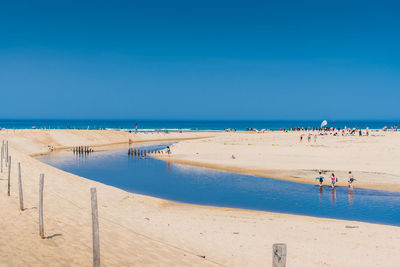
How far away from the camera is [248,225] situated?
16406 millimetres

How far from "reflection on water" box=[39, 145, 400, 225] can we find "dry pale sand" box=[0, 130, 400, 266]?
2.37 metres

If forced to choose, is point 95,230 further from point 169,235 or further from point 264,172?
point 264,172

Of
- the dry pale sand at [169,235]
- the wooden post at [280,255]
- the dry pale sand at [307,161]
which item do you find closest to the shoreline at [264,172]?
the dry pale sand at [307,161]

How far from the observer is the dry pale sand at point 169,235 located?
1069 cm

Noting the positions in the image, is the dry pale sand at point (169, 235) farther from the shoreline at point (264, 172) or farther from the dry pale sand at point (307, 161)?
the dry pale sand at point (307, 161)

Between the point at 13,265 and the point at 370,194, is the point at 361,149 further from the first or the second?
the point at 13,265

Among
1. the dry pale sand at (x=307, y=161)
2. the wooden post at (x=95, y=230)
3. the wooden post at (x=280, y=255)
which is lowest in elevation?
the dry pale sand at (x=307, y=161)

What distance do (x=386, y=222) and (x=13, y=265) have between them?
55.2 feet

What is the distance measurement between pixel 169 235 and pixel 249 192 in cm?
1220

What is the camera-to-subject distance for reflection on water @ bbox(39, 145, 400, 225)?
2025 cm

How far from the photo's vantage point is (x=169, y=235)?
1428 centimetres

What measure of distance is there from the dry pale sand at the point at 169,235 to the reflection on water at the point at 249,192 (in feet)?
7.79

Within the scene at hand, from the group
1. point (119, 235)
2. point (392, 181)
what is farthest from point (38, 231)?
point (392, 181)

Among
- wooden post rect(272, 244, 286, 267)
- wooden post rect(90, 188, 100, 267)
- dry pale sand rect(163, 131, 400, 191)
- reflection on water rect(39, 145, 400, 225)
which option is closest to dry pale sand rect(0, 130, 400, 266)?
wooden post rect(90, 188, 100, 267)
